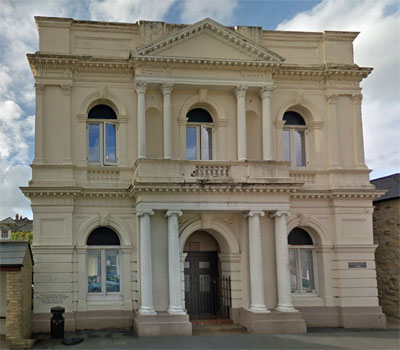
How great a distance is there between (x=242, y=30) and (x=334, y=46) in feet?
12.9

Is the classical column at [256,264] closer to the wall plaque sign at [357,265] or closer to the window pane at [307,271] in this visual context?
the window pane at [307,271]

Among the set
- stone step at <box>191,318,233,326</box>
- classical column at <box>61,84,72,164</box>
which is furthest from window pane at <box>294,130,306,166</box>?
classical column at <box>61,84,72,164</box>

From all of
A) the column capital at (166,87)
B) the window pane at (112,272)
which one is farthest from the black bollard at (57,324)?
the column capital at (166,87)

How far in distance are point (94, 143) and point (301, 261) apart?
9242 mm

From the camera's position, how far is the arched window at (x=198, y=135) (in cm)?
1925

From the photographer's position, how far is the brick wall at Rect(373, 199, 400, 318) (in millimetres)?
20359

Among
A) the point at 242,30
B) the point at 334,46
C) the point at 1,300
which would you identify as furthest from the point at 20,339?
the point at 334,46

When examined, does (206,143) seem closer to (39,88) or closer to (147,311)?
(39,88)

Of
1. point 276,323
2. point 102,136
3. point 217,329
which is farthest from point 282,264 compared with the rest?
point 102,136

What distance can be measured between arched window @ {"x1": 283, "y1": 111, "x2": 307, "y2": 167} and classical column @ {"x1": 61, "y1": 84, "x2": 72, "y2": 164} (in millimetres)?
8376

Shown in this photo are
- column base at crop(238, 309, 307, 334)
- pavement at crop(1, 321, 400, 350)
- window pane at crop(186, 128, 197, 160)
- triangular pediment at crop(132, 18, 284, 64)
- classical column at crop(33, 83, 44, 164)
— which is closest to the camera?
pavement at crop(1, 321, 400, 350)

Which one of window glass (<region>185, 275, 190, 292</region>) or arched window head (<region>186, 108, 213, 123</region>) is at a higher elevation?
arched window head (<region>186, 108, 213, 123</region>)

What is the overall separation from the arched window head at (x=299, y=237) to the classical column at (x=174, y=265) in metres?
4.95

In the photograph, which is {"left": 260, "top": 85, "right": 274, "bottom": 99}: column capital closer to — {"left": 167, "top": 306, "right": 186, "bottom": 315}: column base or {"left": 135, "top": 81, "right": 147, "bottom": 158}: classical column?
{"left": 135, "top": 81, "right": 147, "bottom": 158}: classical column
